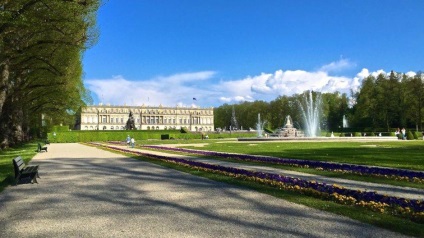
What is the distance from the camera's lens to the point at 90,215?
22.7ft

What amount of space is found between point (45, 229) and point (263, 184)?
5.81m

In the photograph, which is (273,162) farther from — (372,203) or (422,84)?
(422,84)

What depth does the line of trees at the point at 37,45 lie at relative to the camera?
1648 centimetres

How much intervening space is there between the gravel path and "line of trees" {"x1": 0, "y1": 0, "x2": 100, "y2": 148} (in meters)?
8.51

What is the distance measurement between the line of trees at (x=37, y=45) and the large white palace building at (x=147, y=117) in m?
108

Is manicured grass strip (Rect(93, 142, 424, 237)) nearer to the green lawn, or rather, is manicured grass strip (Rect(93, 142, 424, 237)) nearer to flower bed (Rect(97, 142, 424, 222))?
flower bed (Rect(97, 142, 424, 222))

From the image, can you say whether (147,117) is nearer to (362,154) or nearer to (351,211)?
(362,154)

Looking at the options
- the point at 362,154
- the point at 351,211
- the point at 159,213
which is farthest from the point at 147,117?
the point at 351,211

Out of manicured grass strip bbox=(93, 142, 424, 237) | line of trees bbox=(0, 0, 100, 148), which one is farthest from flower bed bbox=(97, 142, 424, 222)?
Result: line of trees bbox=(0, 0, 100, 148)

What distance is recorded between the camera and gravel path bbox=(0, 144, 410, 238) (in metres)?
5.64

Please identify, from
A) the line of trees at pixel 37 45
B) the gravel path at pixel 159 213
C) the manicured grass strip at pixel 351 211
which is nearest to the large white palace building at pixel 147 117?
the line of trees at pixel 37 45

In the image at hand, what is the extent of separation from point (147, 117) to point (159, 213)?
151 meters

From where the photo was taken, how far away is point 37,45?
22.5m

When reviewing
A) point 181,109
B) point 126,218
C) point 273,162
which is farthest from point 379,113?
point 181,109
